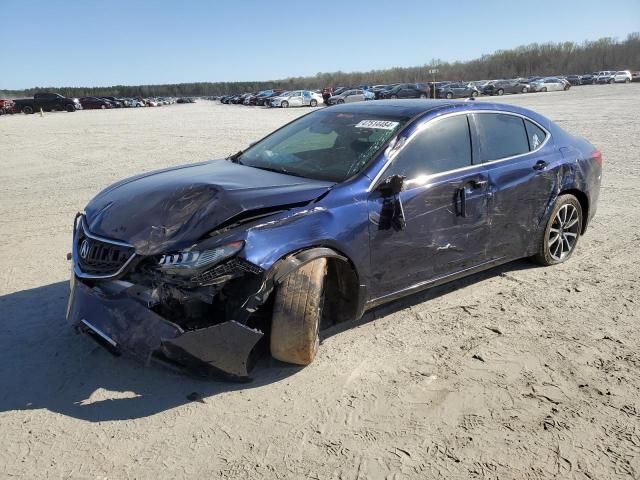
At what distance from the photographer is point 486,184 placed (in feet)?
14.5

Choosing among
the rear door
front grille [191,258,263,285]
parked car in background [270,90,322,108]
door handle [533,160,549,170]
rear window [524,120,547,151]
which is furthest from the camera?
parked car in background [270,90,322,108]

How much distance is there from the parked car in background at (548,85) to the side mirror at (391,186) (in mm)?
61219

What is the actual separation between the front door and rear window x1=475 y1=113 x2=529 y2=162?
0.58ft

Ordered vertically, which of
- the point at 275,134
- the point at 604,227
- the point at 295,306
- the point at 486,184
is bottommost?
the point at 604,227

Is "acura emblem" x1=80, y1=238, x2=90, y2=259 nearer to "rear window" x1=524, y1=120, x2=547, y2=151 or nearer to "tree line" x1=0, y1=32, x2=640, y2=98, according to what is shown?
"rear window" x1=524, y1=120, x2=547, y2=151

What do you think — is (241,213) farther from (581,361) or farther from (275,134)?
(581,361)

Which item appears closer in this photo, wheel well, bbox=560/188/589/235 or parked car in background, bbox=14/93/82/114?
wheel well, bbox=560/188/589/235

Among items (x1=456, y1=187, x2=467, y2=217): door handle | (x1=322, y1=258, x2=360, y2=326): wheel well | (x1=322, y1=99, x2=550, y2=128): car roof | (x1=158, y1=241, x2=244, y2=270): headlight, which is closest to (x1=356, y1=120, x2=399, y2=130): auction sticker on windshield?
(x1=322, y1=99, x2=550, y2=128): car roof

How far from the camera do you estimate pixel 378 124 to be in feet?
14.0

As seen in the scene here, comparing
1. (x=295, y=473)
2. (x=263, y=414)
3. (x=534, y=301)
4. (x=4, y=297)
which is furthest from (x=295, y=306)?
(x=4, y=297)

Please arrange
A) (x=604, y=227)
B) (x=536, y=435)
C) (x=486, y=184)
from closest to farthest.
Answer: (x=536, y=435) < (x=486, y=184) < (x=604, y=227)

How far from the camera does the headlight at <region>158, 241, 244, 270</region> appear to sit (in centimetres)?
309

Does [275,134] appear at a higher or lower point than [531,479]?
higher

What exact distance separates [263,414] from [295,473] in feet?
1.72
